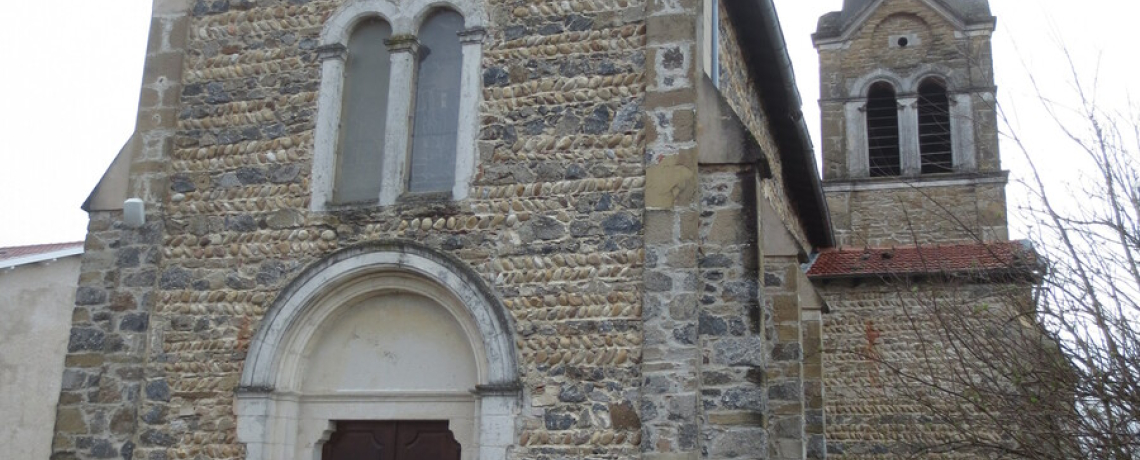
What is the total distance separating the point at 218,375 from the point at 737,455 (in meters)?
4.60

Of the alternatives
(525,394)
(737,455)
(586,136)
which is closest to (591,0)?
(586,136)

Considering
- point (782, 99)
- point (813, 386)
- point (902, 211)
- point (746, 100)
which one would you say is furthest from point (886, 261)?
point (902, 211)

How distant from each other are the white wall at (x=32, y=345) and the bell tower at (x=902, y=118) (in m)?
14.4

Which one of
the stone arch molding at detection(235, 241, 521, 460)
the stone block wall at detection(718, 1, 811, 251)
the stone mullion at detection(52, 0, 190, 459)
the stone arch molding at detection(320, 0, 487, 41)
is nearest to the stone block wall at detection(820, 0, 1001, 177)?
the stone block wall at detection(718, 1, 811, 251)

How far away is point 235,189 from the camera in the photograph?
1035cm

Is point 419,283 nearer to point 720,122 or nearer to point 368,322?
point 368,322

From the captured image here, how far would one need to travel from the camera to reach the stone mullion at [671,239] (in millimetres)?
8719

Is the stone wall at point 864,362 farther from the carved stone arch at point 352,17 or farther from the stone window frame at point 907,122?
the carved stone arch at point 352,17

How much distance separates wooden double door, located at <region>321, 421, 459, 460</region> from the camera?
977 centimetres

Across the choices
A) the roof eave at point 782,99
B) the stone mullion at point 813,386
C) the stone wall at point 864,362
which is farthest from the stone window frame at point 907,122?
the stone mullion at point 813,386

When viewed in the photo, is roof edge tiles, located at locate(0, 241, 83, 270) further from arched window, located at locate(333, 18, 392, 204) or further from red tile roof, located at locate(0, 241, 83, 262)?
arched window, located at locate(333, 18, 392, 204)

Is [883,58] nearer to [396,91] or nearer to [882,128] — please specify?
[882,128]

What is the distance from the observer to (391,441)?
9906 millimetres

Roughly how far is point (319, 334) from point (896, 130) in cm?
1690
